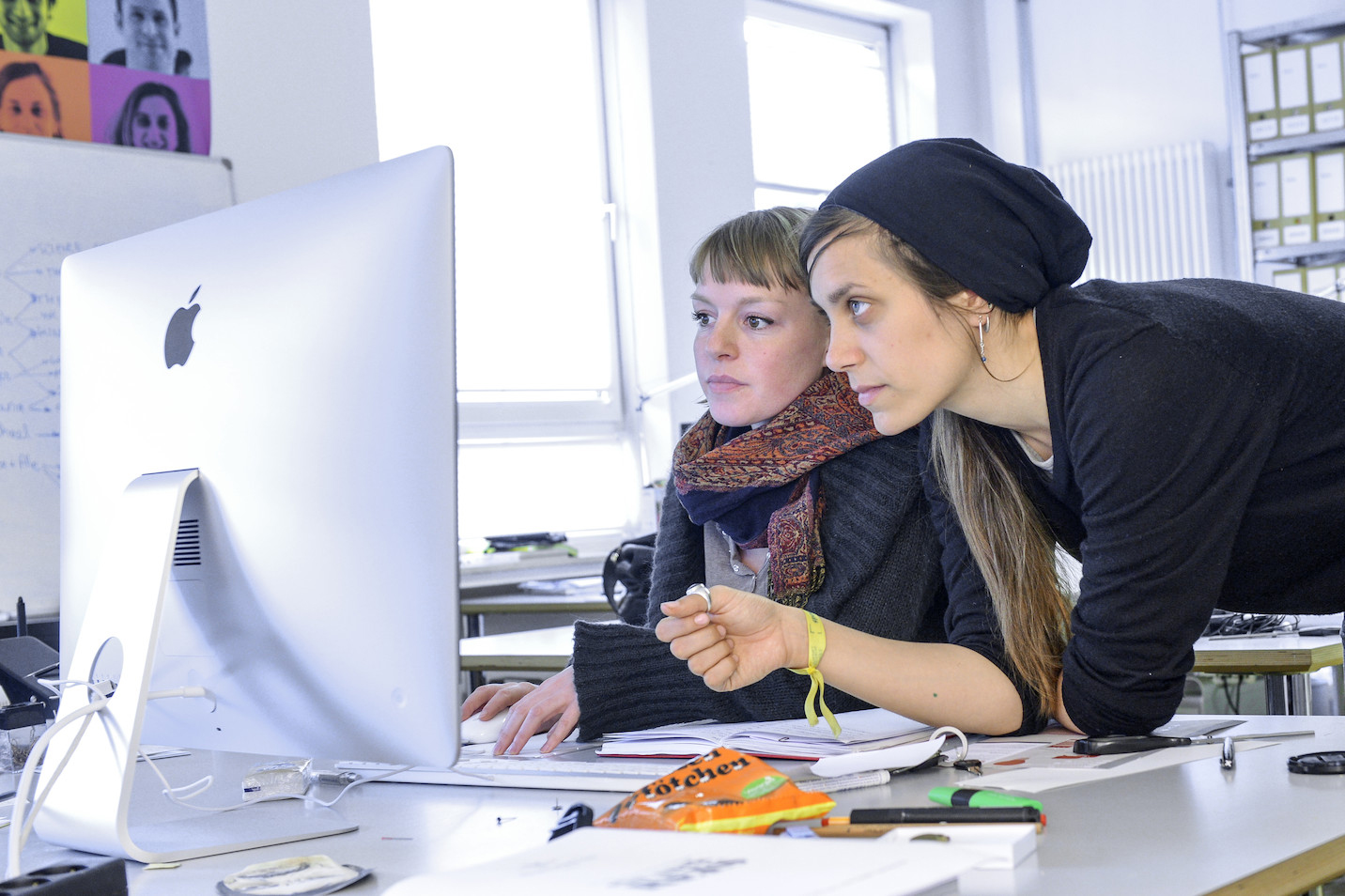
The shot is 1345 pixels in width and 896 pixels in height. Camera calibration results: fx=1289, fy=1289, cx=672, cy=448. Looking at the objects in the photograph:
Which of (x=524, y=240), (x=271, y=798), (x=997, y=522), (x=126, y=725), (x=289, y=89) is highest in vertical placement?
(x=289, y=89)

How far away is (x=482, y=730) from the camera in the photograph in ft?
4.44

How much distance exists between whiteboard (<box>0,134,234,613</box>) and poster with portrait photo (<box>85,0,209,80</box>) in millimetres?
375

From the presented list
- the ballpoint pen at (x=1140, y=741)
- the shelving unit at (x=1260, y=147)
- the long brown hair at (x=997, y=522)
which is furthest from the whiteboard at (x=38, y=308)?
the shelving unit at (x=1260, y=147)

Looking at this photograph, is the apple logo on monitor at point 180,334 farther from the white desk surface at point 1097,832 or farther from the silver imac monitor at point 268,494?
the white desk surface at point 1097,832

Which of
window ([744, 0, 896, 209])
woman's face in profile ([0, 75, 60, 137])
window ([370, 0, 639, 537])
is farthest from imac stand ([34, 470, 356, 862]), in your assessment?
window ([744, 0, 896, 209])

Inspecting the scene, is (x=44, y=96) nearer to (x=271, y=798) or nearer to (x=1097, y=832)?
(x=271, y=798)

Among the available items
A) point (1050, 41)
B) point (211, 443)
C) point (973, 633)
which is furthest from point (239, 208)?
point (1050, 41)

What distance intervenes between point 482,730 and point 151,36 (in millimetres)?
2362

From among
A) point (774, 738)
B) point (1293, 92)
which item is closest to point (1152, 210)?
point (1293, 92)

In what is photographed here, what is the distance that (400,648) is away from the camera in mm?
862

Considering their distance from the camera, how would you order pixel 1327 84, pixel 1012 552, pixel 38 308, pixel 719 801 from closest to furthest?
pixel 719 801, pixel 1012 552, pixel 38 308, pixel 1327 84

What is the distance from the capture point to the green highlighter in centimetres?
80

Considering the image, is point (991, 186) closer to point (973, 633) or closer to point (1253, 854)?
point (973, 633)

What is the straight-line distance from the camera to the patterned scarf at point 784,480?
1.43m
